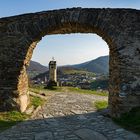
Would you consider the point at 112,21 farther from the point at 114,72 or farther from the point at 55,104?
the point at 55,104

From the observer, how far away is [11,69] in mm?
11656

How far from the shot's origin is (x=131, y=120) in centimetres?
991

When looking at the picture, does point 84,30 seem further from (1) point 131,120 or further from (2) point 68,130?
(2) point 68,130

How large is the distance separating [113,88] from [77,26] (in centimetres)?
240

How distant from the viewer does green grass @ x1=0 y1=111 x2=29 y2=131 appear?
985 centimetres

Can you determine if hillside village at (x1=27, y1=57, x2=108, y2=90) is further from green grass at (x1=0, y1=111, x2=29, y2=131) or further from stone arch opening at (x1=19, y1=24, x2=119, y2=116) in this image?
green grass at (x1=0, y1=111, x2=29, y2=131)

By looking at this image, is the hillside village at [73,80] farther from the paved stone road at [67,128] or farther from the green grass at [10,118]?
the green grass at [10,118]

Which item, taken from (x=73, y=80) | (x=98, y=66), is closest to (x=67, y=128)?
(x=73, y=80)

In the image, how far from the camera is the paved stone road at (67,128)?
835 centimetres

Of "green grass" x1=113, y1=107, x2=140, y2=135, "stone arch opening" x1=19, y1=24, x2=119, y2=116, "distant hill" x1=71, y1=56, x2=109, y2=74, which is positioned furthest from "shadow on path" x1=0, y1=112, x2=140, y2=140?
"distant hill" x1=71, y1=56, x2=109, y2=74

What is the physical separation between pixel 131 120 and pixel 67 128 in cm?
190

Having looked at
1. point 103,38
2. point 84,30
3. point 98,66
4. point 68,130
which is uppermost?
point 84,30

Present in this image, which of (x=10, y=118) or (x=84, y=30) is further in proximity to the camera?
(x=84, y=30)

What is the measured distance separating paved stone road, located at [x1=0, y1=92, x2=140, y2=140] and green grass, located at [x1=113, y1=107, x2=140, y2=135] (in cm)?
24
